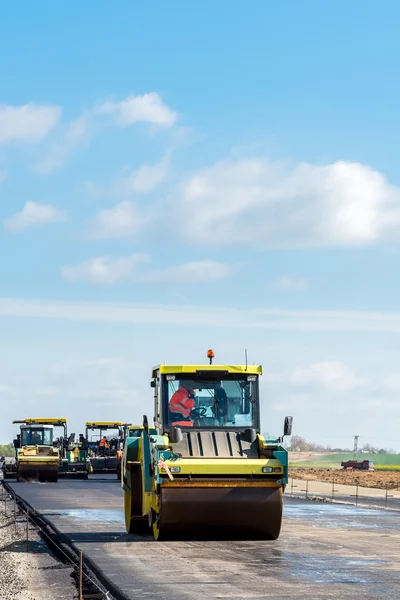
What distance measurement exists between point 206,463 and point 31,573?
12.4ft

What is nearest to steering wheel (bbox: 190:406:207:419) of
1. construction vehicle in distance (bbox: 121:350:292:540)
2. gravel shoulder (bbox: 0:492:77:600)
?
construction vehicle in distance (bbox: 121:350:292:540)

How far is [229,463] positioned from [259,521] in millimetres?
1196

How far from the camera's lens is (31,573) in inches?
698

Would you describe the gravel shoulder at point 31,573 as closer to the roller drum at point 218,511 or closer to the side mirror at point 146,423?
the roller drum at point 218,511

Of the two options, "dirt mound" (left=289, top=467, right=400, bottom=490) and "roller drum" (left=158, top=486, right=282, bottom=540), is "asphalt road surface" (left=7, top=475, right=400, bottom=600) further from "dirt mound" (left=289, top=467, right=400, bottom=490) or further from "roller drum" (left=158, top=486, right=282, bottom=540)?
"dirt mound" (left=289, top=467, right=400, bottom=490)

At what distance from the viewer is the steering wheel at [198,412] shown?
834 inches

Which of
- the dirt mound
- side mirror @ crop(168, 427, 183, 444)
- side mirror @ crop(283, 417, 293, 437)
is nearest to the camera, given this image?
side mirror @ crop(283, 417, 293, 437)

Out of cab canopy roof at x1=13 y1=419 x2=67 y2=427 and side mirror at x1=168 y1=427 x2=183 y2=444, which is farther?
cab canopy roof at x1=13 y1=419 x2=67 y2=427

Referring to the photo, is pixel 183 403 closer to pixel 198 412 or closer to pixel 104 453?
pixel 198 412

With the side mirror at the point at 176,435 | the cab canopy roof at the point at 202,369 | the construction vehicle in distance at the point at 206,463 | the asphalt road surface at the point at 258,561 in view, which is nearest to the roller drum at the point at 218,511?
the construction vehicle in distance at the point at 206,463

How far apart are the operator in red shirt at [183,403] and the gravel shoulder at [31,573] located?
11.8 ft

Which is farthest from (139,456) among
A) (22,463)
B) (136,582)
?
(22,463)

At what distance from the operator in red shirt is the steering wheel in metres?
0.07

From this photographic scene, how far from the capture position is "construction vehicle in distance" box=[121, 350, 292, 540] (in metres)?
19.4
